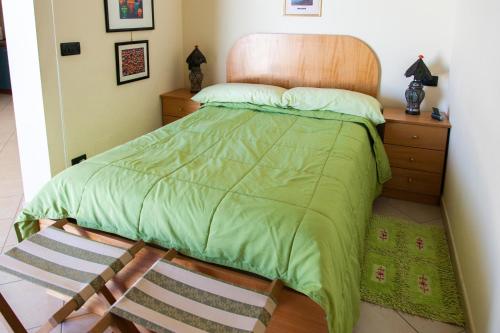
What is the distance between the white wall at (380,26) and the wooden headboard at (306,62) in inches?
2.9

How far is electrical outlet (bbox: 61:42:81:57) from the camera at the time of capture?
261cm

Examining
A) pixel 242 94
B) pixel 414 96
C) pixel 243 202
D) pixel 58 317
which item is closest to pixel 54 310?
pixel 58 317

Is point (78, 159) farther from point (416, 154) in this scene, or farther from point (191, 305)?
point (416, 154)

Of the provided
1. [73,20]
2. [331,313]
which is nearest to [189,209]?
[331,313]

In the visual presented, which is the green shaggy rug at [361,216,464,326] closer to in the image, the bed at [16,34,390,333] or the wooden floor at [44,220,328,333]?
the bed at [16,34,390,333]

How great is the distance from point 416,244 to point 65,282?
2009 millimetres

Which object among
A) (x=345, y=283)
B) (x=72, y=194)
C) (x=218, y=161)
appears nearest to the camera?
(x=345, y=283)

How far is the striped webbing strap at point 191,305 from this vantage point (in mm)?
1311

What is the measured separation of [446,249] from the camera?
249 centimetres

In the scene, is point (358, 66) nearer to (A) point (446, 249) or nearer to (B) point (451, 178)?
(B) point (451, 178)

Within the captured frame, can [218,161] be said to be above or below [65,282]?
above

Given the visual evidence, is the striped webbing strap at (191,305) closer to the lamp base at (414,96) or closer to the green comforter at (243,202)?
the green comforter at (243,202)

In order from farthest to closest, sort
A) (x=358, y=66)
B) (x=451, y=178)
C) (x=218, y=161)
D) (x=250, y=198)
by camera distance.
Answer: (x=358, y=66)
(x=451, y=178)
(x=218, y=161)
(x=250, y=198)

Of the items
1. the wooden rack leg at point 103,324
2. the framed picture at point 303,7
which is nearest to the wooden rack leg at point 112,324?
the wooden rack leg at point 103,324
